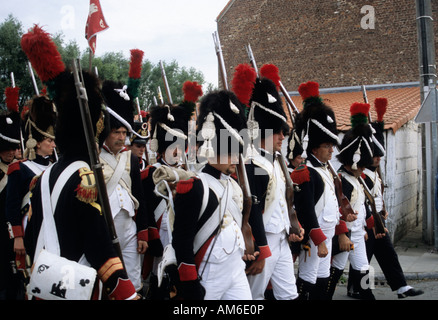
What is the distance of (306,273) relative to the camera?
518 cm

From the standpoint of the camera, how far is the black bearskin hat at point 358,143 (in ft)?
21.1

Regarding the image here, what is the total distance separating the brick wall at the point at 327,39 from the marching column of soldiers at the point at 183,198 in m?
13.5

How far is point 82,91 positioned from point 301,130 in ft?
12.0

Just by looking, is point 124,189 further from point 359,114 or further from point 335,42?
point 335,42

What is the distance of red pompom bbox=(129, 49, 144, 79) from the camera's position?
4.80m

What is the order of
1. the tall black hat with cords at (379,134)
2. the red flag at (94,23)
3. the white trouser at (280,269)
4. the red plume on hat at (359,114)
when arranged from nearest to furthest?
the white trouser at (280,269)
the red flag at (94,23)
the red plume on hat at (359,114)
the tall black hat with cords at (379,134)

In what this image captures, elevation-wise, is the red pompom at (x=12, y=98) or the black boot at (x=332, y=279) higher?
the red pompom at (x=12, y=98)

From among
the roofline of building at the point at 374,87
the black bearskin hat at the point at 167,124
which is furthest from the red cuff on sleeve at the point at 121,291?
the roofline of building at the point at 374,87

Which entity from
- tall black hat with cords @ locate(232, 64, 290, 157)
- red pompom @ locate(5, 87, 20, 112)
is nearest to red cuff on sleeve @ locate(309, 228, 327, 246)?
tall black hat with cords @ locate(232, 64, 290, 157)

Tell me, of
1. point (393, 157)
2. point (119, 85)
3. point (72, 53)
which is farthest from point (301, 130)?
point (72, 53)

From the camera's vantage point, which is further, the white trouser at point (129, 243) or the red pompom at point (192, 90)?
the red pompom at point (192, 90)

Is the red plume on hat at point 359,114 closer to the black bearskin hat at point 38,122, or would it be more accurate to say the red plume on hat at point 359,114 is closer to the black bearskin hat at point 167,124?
the black bearskin hat at point 167,124

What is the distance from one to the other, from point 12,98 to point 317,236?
417 centimetres
